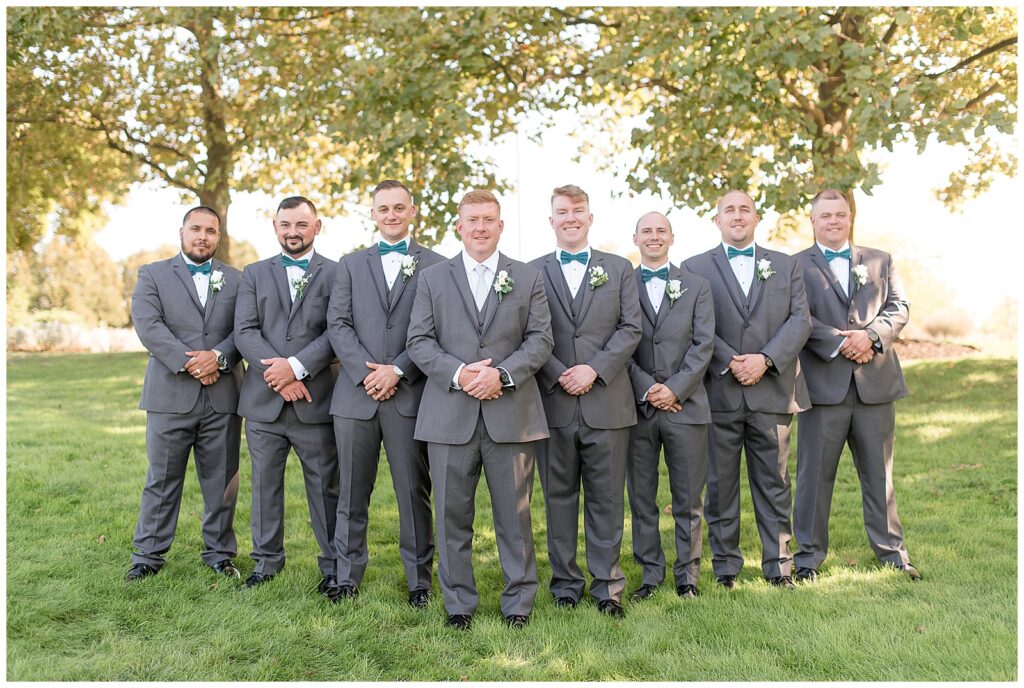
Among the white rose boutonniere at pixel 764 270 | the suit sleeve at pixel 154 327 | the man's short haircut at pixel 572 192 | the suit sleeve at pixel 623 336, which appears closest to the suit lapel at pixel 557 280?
the suit sleeve at pixel 623 336

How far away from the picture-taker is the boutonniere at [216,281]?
635 cm

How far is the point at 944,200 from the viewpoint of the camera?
59.8 feet

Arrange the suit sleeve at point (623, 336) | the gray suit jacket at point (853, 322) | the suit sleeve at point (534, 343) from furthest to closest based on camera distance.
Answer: the gray suit jacket at point (853, 322) < the suit sleeve at point (623, 336) < the suit sleeve at point (534, 343)

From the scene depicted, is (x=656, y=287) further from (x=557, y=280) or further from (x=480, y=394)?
(x=480, y=394)

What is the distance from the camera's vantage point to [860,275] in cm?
627

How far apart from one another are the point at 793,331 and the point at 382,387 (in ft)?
9.01

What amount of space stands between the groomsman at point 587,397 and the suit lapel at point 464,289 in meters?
0.58

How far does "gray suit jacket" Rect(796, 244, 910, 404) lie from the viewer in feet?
20.5

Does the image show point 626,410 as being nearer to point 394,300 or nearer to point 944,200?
point 394,300

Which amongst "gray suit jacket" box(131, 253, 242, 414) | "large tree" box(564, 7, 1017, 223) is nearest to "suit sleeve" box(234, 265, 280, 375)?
"gray suit jacket" box(131, 253, 242, 414)

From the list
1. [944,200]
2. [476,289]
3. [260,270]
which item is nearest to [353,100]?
[260,270]

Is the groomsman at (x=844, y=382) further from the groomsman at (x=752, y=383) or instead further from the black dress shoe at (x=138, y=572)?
the black dress shoe at (x=138, y=572)

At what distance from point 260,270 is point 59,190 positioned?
51.4 ft

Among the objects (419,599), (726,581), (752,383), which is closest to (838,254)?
(752,383)
